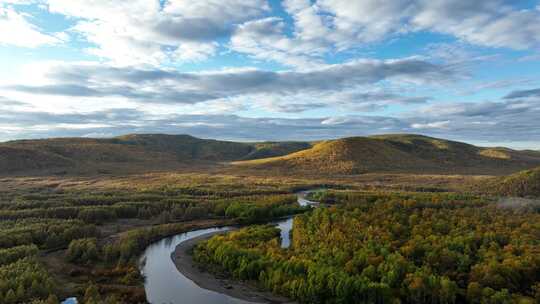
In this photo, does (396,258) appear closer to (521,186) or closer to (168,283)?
(168,283)

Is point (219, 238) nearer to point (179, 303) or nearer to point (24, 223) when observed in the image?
point (179, 303)

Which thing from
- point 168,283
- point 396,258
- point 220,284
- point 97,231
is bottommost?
point 168,283

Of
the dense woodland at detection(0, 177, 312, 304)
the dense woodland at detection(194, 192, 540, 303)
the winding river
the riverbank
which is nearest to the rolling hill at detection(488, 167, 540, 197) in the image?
the dense woodland at detection(194, 192, 540, 303)

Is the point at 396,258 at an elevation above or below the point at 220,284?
above

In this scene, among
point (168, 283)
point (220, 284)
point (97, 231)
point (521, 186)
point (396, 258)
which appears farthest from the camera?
point (521, 186)

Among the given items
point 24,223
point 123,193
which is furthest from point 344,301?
point 123,193

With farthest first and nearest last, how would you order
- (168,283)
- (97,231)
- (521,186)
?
(521,186) < (97,231) < (168,283)

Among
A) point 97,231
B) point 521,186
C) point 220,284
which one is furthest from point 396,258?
point 521,186
